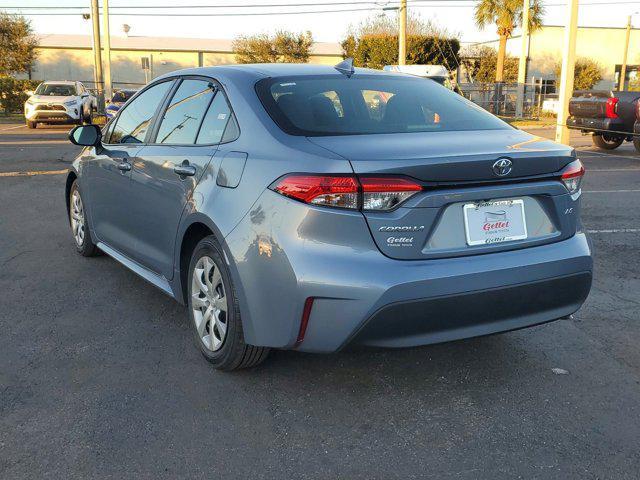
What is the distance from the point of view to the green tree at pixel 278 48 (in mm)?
45594

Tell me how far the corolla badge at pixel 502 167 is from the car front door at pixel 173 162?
1460 mm

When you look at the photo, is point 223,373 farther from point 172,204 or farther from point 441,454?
point 441,454

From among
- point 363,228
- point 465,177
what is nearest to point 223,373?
point 363,228

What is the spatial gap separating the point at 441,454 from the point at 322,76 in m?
2.21

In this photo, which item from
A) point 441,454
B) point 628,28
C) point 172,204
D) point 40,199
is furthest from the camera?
point 628,28

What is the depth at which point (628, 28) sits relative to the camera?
150 feet

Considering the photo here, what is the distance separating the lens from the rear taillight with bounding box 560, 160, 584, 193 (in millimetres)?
3367

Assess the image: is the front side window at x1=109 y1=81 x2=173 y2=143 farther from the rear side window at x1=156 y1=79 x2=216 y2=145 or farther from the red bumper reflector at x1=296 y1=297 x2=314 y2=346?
the red bumper reflector at x1=296 y1=297 x2=314 y2=346

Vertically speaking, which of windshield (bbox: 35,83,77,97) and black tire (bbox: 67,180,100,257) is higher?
windshield (bbox: 35,83,77,97)

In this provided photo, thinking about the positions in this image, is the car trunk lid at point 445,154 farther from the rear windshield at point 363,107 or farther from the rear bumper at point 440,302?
the rear bumper at point 440,302

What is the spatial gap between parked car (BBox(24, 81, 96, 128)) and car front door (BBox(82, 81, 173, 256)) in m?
19.4

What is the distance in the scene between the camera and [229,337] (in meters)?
3.44

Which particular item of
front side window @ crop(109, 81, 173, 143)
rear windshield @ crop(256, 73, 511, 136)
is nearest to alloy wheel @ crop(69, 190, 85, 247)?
front side window @ crop(109, 81, 173, 143)

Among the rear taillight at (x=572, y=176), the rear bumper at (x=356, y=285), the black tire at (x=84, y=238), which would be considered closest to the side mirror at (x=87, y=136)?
the black tire at (x=84, y=238)
